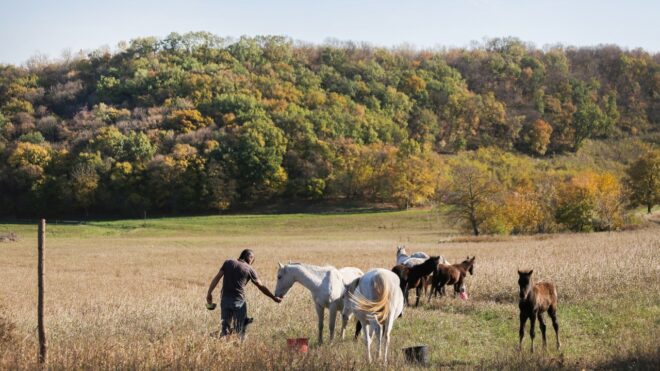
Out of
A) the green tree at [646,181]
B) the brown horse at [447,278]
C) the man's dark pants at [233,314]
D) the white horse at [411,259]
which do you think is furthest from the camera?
the green tree at [646,181]

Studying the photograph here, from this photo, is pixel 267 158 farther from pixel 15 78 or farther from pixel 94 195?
pixel 15 78

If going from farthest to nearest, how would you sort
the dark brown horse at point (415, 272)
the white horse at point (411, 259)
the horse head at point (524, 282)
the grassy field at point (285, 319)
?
1. the white horse at point (411, 259)
2. the dark brown horse at point (415, 272)
3. the horse head at point (524, 282)
4. the grassy field at point (285, 319)

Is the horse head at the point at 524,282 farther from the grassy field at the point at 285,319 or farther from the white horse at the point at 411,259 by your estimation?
the white horse at the point at 411,259

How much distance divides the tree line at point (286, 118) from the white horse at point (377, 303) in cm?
4637

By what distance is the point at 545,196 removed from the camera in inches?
2312

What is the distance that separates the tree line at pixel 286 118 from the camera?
94.0 metres

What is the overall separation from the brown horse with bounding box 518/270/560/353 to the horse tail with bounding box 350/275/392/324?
242cm

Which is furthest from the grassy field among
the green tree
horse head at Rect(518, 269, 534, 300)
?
the green tree

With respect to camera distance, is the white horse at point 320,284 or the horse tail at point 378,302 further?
the white horse at point 320,284

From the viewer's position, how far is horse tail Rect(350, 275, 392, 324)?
1164cm

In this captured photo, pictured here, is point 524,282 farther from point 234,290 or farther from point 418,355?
point 234,290

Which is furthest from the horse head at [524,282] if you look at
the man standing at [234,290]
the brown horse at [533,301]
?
the man standing at [234,290]

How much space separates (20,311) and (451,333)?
43.4 ft

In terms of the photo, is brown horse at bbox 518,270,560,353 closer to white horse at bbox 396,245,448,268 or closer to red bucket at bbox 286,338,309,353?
red bucket at bbox 286,338,309,353
